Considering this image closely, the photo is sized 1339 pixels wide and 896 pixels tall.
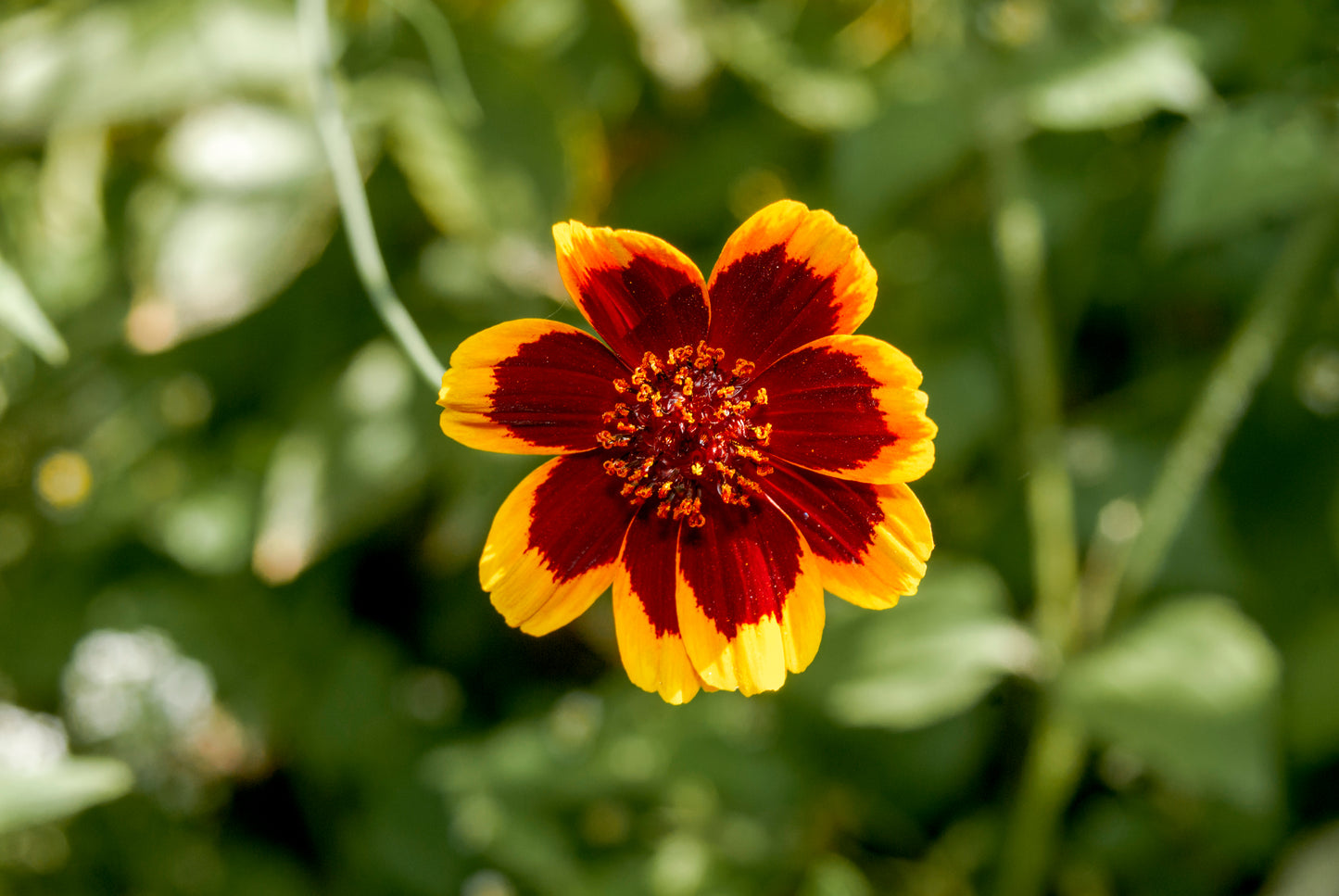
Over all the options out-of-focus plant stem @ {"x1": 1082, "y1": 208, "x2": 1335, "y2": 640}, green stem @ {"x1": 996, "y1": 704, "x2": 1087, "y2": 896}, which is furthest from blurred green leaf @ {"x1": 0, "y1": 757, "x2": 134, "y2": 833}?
out-of-focus plant stem @ {"x1": 1082, "y1": 208, "x2": 1335, "y2": 640}

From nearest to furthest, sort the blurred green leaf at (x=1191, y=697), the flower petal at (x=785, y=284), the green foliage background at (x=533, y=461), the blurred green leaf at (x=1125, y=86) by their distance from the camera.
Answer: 1. the flower petal at (x=785, y=284)
2. the blurred green leaf at (x=1191, y=697)
3. the blurred green leaf at (x=1125, y=86)
4. the green foliage background at (x=533, y=461)

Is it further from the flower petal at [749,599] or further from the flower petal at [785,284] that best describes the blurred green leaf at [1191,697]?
the flower petal at [785,284]

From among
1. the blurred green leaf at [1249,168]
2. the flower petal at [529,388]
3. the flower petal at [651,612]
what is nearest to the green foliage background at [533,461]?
the blurred green leaf at [1249,168]

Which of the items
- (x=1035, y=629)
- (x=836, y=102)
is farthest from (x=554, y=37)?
(x=1035, y=629)

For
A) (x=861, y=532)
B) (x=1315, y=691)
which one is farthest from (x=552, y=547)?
(x=1315, y=691)

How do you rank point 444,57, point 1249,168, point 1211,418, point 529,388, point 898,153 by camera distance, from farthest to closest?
1. point 444,57
2. point 898,153
3. point 1211,418
4. point 1249,168
5. point 529,388

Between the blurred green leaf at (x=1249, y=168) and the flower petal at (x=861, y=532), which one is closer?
the flower petal at (x=861, y=532)

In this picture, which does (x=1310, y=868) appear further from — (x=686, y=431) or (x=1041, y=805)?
(x=686, y=431)
